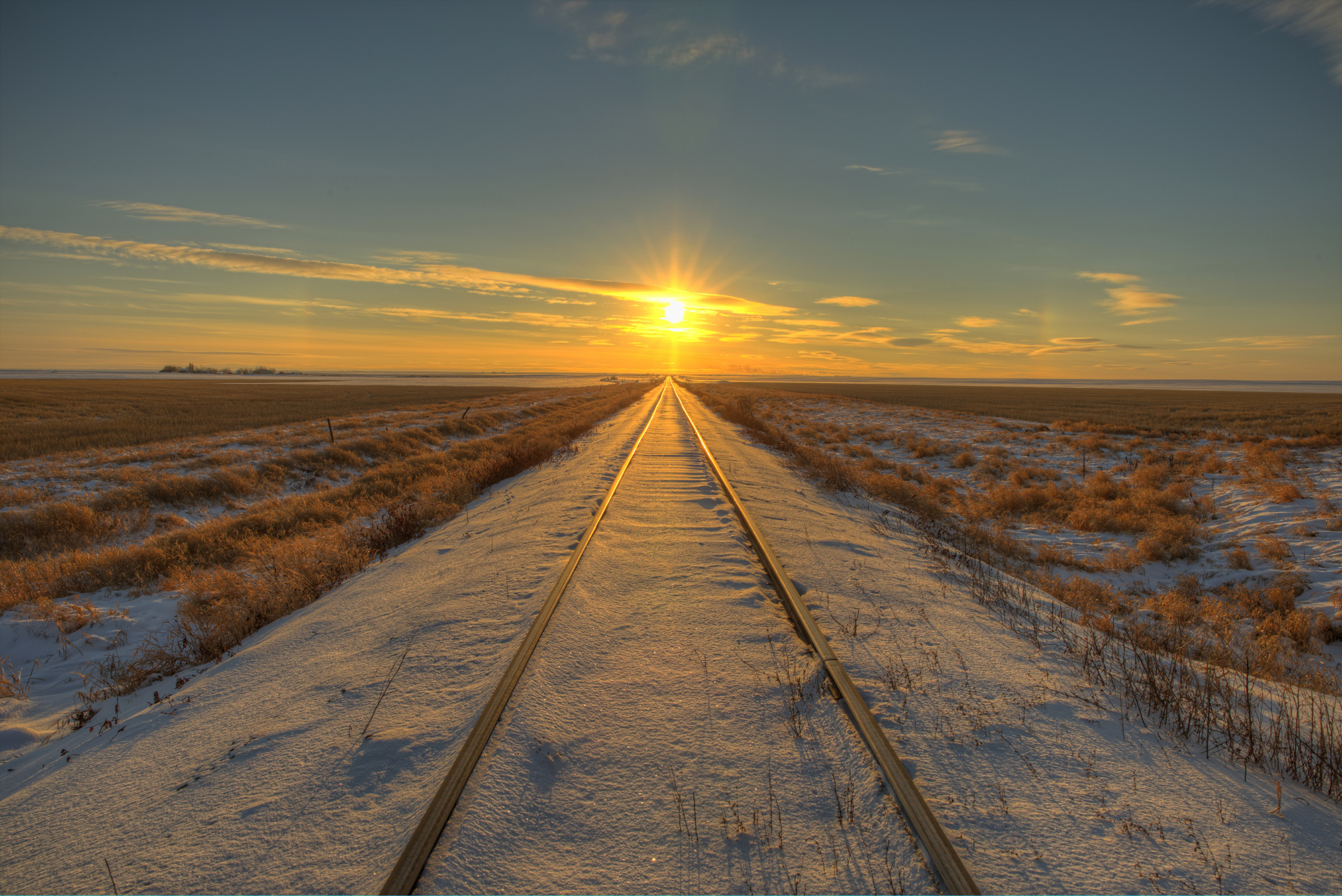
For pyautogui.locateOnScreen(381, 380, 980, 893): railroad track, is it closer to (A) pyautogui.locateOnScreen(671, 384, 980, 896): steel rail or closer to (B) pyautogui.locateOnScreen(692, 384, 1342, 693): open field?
(A) pyautogui.locateOnScreen(671, 384, 980, 896): steel rail

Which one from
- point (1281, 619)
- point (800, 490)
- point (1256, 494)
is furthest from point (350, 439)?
point (1256, 494)

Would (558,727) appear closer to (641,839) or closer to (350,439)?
(641,839)

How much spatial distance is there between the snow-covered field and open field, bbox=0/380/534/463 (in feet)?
72.6

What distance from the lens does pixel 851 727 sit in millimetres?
3727

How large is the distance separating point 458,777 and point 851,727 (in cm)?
245

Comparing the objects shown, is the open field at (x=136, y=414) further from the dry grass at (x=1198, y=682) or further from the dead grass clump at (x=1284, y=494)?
the dead grass clump at (x=1284, y=494)

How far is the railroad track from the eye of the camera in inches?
100.0

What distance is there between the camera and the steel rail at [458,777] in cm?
255

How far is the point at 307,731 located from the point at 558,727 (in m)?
1.80

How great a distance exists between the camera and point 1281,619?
720 centimetres

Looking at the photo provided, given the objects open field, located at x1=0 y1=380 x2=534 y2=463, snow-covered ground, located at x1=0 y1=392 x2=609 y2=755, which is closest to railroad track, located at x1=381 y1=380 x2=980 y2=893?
snow-covered ground, located at x1=0 y1=392 x2=609 y2=755

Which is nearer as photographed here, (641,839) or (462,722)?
(641,839)

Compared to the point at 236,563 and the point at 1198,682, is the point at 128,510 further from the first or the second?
the point at 1198,682

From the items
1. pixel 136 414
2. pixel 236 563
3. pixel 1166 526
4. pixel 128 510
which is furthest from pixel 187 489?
pixel 136 414
